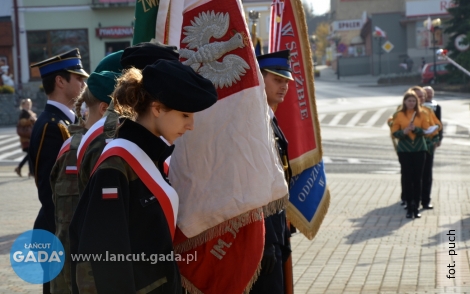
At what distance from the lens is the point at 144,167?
2836 mm

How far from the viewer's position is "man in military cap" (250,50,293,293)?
4.13 m

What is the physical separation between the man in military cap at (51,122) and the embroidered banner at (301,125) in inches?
64.6

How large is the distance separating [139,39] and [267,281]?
1.53 meters

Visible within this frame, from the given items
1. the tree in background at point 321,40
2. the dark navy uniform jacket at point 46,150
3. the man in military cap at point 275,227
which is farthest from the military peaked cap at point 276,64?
the tree in background at point 321,40

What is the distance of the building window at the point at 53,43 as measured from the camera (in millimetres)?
42062

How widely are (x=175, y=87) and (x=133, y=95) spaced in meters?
0.18

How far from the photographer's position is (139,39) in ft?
13.0

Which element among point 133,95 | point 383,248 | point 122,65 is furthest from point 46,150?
point 383,248

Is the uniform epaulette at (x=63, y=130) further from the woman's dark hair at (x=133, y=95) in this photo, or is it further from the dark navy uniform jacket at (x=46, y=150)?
the woman's dark hair at (x=133, y=95)

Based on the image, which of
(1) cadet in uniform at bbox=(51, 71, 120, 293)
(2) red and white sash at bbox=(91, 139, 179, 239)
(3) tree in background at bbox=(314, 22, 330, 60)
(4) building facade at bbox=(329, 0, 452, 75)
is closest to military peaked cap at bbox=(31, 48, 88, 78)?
(1) cadet in uniform at bbox=(51, 71, 120, 293)

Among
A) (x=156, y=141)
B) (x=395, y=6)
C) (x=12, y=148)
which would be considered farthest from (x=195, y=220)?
(x=395, y=6)

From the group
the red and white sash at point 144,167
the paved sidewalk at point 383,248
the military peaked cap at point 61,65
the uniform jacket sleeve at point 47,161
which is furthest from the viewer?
the paved sidewalk at point 383,248

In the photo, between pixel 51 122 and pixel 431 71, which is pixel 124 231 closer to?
pixel 51 122

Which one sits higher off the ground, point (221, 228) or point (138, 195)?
point (138, 195)
